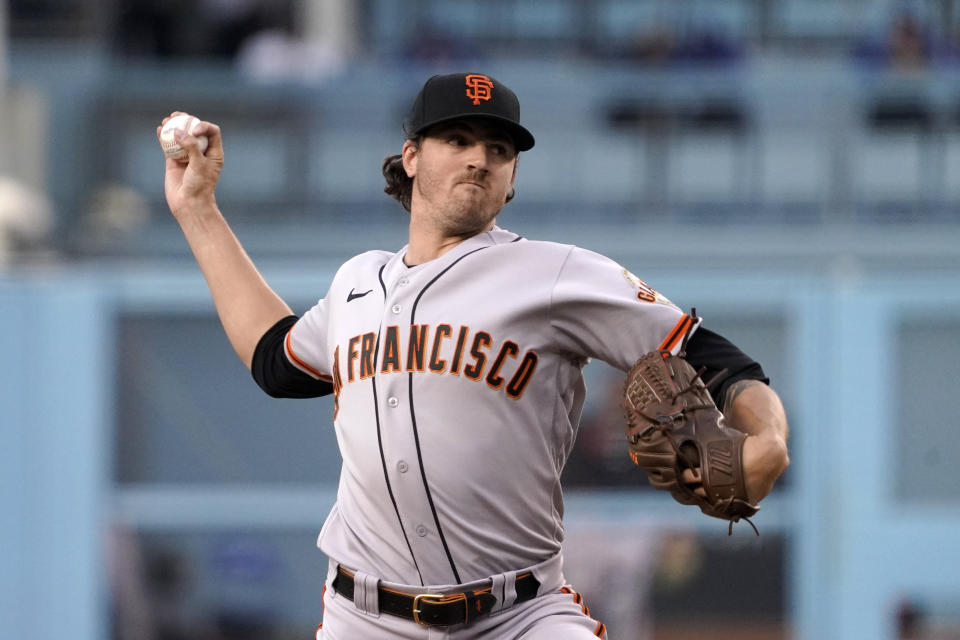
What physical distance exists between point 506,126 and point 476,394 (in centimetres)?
50

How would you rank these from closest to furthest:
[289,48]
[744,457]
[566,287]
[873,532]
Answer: [744,457] < [566,287] < [873,532] < [289,48]

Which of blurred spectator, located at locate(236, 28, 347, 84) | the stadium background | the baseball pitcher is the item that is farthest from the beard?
blurred spectator, located at locate(236, 28, 347, 84)

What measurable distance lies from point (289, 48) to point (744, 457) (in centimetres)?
874

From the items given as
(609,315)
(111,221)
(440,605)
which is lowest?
(440,605)

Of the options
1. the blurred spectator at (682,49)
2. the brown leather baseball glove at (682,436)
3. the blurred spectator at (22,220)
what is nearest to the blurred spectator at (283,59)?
the blurred spectator at (22,220)

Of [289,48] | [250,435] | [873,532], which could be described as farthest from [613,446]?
[289,48]

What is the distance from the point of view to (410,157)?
103 inches

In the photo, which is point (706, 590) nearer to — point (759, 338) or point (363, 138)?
point (759, 338)

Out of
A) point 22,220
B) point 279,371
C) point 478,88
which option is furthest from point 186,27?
point 478,88

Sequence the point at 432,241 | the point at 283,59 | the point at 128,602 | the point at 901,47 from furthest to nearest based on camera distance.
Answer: the point at 283,59 → the point at 901,47 → the point at 128,602 → the point at 432,241

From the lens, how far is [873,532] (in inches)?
232

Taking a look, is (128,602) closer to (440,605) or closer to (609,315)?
(440,605)

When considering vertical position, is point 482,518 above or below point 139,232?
below

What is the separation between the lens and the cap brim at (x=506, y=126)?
2.44 metres
